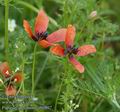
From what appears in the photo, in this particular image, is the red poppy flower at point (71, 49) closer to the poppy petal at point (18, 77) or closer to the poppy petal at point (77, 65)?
the poppy petal at point (77, 65)

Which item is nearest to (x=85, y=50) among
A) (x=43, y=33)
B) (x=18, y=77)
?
(x=43, y=33)

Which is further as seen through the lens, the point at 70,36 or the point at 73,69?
the point at 73,69

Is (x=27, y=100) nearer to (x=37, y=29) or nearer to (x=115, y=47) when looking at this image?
(x=37, y=29)

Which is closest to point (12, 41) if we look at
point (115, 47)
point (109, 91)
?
point (109, 91)

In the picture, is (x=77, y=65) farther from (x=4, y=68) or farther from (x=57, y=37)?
(x=4, y=68)

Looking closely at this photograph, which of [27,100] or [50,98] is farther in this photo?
[50,98]

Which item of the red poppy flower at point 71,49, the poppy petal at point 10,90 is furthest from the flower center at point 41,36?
the poppy petal at point 10,90

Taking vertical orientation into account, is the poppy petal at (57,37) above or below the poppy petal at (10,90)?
above
